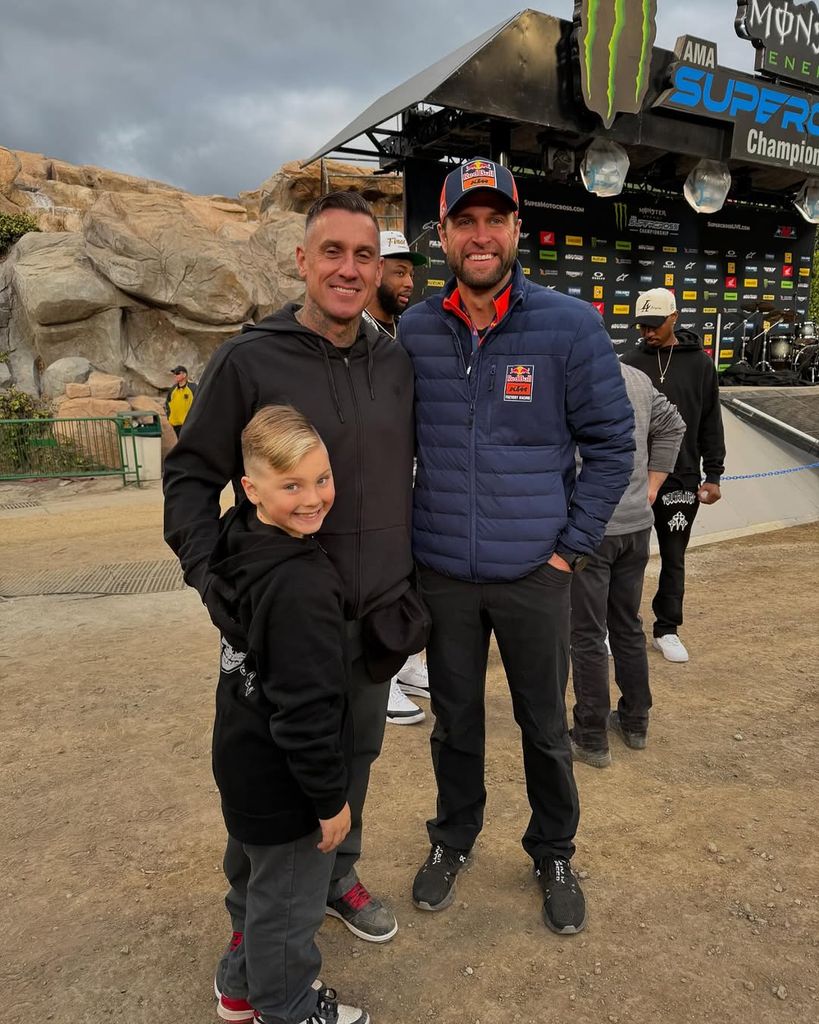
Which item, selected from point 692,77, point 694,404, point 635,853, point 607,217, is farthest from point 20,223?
point 635,853

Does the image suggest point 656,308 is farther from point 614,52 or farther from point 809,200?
point 809,200

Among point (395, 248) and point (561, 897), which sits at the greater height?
point (395, 248)

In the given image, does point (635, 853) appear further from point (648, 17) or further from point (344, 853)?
point (648, 17)

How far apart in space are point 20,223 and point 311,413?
25.6 m

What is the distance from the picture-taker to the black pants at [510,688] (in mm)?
2229

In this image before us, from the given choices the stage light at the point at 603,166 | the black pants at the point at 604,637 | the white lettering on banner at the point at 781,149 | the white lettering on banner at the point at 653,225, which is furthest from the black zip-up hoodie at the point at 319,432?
the white lettering on banner at the point at 653,225

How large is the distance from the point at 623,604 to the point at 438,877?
5.14 ft

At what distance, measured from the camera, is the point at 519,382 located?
2.19 meters

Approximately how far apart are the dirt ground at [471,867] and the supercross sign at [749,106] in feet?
33.1

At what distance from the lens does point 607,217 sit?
1294 centimetres

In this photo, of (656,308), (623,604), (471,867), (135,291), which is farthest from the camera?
(135,291)

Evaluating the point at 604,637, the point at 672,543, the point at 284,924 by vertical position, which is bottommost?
the point at 284,924

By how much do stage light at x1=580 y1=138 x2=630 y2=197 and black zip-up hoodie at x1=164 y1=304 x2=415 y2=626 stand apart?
10.5 meters

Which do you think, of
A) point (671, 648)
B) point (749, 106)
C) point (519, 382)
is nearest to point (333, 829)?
point (519, 382)
